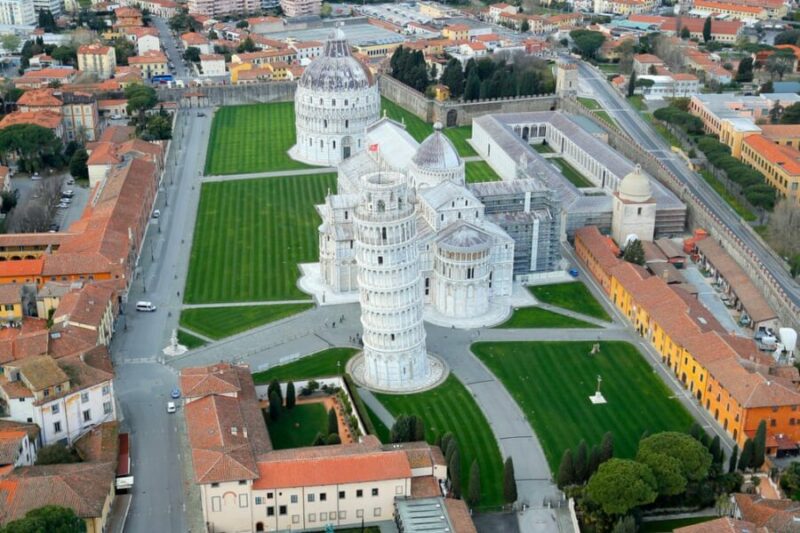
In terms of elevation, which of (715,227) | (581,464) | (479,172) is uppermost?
(715,227)

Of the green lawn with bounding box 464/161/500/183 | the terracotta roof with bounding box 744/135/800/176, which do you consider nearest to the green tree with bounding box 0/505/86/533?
the green lawn with bounding box 464/161/500/183

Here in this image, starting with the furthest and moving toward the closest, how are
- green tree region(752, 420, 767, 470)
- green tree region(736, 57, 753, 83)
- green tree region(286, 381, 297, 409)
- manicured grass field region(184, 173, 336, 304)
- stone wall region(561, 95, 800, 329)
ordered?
green tree region(736, 57, 753, 83) → manicured grass field region(184, 173, 336, 304) → stone wall region(561, 95, 800, 329) → green tree region(286, 381, 297, 409) → green tree region(752, 420, 767, 470)

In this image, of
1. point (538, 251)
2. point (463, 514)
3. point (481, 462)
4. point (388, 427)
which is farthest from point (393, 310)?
point (538, 251)

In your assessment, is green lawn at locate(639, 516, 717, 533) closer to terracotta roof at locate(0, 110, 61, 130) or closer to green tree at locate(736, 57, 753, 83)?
terracotta roof at locate(0, 110, 61, 130)

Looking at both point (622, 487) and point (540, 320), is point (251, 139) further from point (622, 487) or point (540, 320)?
point (622, 487)

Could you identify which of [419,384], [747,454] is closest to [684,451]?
[747,454]

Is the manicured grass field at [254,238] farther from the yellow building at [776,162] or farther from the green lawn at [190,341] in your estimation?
the yellow building at [776,162]
